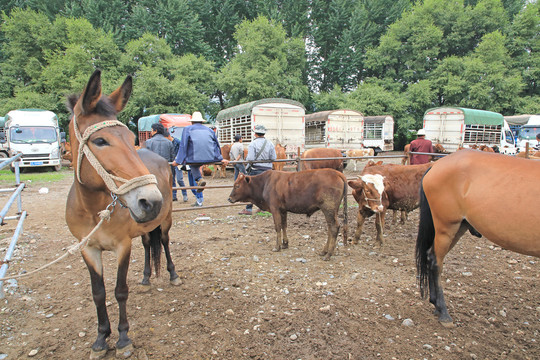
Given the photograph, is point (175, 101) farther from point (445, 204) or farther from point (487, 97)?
point (487, 97)

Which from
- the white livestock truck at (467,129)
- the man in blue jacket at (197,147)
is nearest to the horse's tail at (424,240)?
the man in blue jacket at (197,147)

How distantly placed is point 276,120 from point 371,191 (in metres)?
9.70

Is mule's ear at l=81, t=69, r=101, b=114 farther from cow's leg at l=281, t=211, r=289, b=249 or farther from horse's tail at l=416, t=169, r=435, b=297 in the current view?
cow's leg at l=281, t=211, r=289, b=249

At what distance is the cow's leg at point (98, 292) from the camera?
2533mm

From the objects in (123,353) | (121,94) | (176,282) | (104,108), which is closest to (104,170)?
(104,108)

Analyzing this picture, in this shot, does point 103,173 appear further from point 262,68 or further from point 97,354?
point 262,68

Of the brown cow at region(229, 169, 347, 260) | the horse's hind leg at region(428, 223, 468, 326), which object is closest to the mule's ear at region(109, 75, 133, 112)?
the brown cow at region(229, 169, 347, 260)

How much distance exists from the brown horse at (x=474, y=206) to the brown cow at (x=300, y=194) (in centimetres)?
143

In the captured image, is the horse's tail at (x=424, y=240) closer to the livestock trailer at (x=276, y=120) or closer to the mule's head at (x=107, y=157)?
the mule's head at (x=107, y=157)

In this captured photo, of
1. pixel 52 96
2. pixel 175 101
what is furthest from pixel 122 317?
pixel 52 96

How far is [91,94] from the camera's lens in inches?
79.4

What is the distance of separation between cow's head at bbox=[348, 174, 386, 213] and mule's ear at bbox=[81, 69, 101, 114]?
4239 millimetres

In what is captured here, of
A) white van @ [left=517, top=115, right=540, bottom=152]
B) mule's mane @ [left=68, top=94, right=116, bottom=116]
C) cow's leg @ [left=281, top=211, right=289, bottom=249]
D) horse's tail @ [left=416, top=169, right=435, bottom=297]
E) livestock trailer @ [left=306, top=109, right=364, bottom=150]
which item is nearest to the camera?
mule's mane @ [left=68, top=94, right=116, bottom=116]

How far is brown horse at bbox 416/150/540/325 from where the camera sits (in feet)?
8.80
